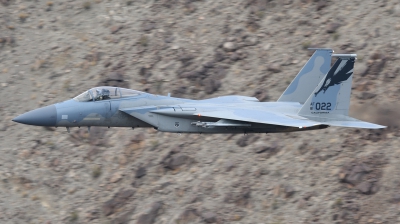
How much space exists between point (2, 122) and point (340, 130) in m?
15.2

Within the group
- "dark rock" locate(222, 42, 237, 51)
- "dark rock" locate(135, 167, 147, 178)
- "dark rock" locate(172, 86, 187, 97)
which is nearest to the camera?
"dark rock" locate(135, 167, 147, 178)

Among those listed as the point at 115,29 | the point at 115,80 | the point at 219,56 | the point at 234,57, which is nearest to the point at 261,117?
the point at 234,57

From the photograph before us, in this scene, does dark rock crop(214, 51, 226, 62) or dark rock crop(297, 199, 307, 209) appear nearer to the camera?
dark rock crop(297, 199, 307, 209)

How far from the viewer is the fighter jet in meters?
27.5

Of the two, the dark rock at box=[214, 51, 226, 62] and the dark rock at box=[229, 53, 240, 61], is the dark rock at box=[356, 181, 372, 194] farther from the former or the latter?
the dark rock at box=[214, 51, 226, 62]

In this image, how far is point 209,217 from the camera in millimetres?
31500

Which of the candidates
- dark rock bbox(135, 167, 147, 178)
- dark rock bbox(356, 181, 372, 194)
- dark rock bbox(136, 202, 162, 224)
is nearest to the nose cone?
dark rock bbox(136, 202, 162, 224)

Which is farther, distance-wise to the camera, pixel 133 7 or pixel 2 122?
pixel 133 7

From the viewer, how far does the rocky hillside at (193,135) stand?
31656 mm

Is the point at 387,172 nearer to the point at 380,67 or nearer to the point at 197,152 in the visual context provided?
the point at 380,67

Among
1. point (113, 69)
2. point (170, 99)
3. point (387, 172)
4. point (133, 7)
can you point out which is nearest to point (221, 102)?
point (170, 99)

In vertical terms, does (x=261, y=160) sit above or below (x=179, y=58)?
below

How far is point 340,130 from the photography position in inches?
1293

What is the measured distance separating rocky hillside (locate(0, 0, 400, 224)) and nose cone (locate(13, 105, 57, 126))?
7.02 m
